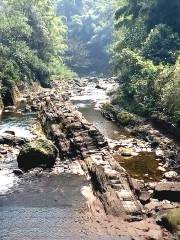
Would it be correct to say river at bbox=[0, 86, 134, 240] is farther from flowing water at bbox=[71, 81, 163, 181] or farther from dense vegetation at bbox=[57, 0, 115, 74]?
dense vegetation at bbox=[57, 0, 115, 74]

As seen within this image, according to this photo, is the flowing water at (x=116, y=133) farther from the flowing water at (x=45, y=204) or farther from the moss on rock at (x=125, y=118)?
the moss on rock at (x=125, y=118)

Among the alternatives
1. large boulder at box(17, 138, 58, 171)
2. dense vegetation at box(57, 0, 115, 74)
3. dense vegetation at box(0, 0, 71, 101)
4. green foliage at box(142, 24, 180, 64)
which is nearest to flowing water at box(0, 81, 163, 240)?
large boulder at box(17, 138, 58, 171)

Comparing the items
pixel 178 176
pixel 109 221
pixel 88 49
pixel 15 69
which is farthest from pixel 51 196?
pixel 88 49

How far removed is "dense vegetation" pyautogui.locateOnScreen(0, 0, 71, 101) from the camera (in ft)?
177

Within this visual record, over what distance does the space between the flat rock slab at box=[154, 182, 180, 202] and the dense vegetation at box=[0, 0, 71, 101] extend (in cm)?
3037

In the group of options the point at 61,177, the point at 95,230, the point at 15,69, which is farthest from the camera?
the point at 15,69

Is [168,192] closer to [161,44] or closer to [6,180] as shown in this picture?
[6,180]

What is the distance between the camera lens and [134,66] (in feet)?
144

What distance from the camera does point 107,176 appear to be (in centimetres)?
2055

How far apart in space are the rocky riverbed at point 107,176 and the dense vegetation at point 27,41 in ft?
61.6

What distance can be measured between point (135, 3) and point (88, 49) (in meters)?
62.4

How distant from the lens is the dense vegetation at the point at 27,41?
54097 millimetres

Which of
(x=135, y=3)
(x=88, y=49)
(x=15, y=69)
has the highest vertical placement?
(x=135, y=3)

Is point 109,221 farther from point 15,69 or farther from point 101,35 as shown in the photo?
point 101,35
